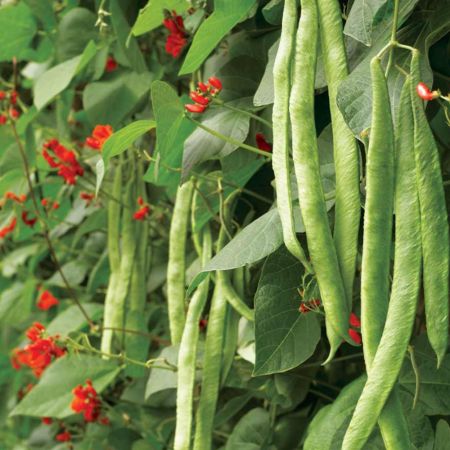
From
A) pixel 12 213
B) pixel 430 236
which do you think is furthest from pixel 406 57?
pixel 12 213

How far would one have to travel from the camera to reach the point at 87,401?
155cm

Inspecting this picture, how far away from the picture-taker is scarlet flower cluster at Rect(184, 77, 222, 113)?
1.15m

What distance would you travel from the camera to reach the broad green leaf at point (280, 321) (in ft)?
3.49

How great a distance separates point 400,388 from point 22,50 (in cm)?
114

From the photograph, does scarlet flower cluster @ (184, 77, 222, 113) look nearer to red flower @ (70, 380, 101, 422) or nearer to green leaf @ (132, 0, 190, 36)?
green leaf @ (132, 0, 190, 36)

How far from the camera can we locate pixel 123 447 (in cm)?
167

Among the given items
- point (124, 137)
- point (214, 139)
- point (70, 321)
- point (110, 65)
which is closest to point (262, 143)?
point (214, 139)

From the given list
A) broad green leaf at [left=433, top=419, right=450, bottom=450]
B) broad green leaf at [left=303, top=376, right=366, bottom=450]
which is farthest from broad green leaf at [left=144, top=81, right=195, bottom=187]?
broad green leaf at [left=433, top=419, right=450, bottom=450]

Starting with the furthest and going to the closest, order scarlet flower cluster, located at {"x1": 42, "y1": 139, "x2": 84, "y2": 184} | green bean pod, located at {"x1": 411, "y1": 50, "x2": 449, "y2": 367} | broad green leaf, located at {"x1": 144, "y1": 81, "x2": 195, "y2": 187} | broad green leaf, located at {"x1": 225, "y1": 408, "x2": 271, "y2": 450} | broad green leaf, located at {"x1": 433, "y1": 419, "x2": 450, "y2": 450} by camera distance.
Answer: scarlet flower cluster, located at {"x1": 42, "y1": 139, "x2": 84, "y2": 184}
broad green leaf, located at {"x1": 225, "y1": 408, "x2": 271, "y2": 450}
broad green leaf, located at {"x1": 144, "y1": 81, "x2": 195, "y2": 187}
broad green leaf, located at {"x1": 433, "y1": 419, "x2": 450, "y2": 450}
green bean pod, located at {"x1": 411, "y1": 50, "x2": 449, "y2": 367}

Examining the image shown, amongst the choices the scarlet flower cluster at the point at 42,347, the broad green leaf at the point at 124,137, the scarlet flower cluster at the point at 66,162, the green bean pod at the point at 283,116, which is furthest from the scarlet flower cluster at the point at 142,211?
the green bean pod at the point at 283,116

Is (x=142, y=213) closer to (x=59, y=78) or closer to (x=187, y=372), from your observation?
(x=59, y=78)

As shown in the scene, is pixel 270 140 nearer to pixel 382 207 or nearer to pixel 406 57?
pixel 406 57

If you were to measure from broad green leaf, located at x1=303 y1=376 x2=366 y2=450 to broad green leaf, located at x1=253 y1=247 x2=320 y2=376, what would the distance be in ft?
0.29

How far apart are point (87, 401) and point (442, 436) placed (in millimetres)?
713
